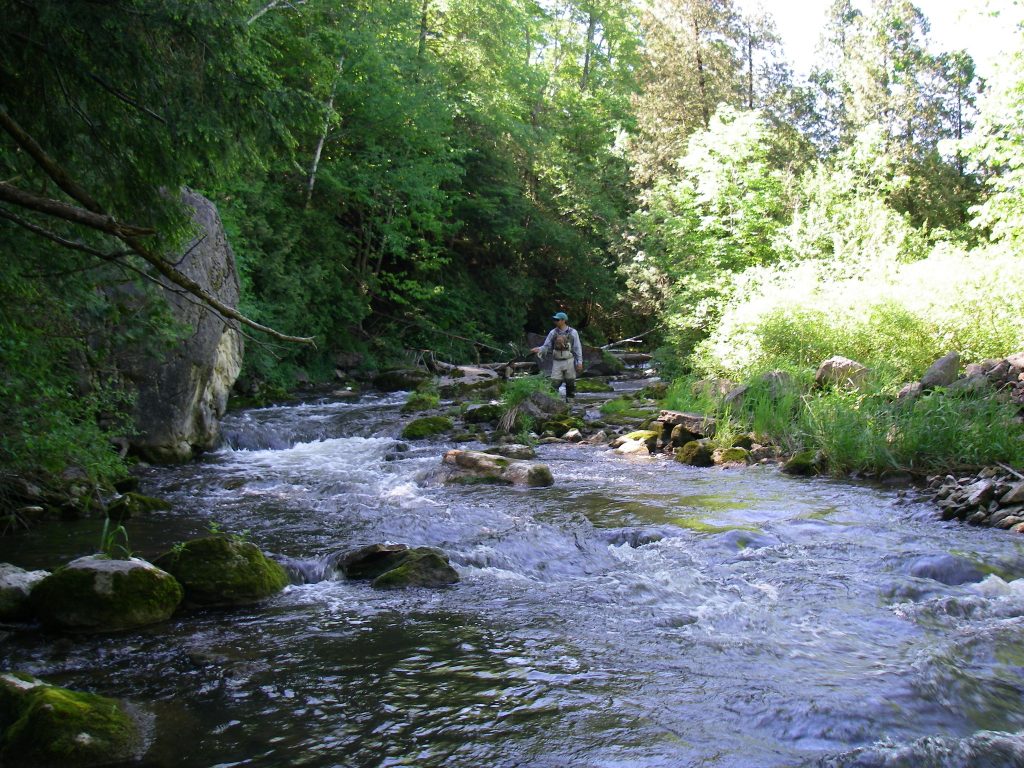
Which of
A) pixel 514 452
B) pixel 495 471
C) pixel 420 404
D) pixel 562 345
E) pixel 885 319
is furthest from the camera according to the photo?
pixel 420 404

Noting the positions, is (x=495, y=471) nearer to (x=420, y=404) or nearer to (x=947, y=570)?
(x=947, y=570)

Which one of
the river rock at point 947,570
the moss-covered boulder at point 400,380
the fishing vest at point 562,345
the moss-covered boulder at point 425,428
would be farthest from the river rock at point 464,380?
the river rock at point 947,570

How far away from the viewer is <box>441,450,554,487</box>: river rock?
9992 mm

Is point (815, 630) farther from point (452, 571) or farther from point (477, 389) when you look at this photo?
point (477, 389)

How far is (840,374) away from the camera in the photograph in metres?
12.2

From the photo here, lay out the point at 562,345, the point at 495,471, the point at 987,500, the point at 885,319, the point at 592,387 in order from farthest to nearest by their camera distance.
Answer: the point at 592,387
the point at 562,345
the point at 885,319
the point at 495,471
the point at 987,500

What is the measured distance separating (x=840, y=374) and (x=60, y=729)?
11315 mm

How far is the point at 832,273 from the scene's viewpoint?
1806 centimetres

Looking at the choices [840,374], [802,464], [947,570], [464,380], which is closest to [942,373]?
[840,374]

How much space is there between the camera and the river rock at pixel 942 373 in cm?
1085

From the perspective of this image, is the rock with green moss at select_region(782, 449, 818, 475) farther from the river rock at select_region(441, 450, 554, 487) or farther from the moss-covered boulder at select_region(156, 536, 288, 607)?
the moss-covered boulder at select_region(156, 536, 288, 607)

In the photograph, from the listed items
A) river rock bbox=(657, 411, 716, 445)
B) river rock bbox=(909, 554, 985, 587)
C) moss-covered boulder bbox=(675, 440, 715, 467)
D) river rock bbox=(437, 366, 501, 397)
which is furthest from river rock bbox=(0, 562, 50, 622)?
river rock bbox=(437, 366, 501, 397)

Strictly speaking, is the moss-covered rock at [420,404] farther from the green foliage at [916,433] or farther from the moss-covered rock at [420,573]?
the moss-covered rock at [420,573]

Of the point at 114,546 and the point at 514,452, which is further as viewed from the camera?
the point at 514,452
